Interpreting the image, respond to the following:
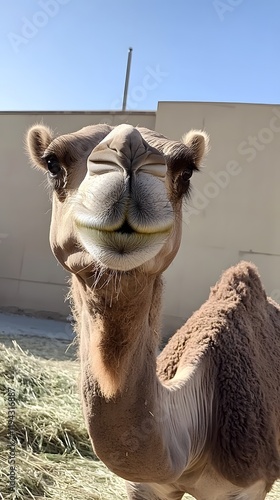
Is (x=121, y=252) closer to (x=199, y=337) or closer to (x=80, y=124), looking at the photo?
(x=199, y=337)

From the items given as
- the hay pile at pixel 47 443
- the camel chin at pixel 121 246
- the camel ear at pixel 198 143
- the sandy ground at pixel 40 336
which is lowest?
the sandy ground at pixel 40 336

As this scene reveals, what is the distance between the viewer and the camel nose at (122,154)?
1215 mm

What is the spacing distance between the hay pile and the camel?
1201 mm

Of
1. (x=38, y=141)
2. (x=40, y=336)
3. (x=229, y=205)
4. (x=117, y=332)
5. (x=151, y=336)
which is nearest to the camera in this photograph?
(x=117, y=332)

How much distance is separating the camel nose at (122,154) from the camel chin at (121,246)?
0.51 ft

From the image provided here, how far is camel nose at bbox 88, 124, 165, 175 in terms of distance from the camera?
1215 millimetres

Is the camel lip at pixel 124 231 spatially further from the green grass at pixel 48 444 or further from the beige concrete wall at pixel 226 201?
the beige concrete wall at pixel 226 201

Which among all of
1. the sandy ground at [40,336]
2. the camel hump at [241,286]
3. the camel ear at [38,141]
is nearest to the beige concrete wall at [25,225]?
the sandy ground at [40,336]

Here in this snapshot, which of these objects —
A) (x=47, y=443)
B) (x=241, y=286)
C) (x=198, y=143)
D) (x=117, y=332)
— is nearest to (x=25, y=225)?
(x=47, y=443)

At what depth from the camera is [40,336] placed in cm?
855

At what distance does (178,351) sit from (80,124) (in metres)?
9.04

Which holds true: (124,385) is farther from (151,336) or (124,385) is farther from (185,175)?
(185,175)

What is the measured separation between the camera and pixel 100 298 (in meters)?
1.47

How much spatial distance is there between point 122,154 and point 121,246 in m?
0.23
